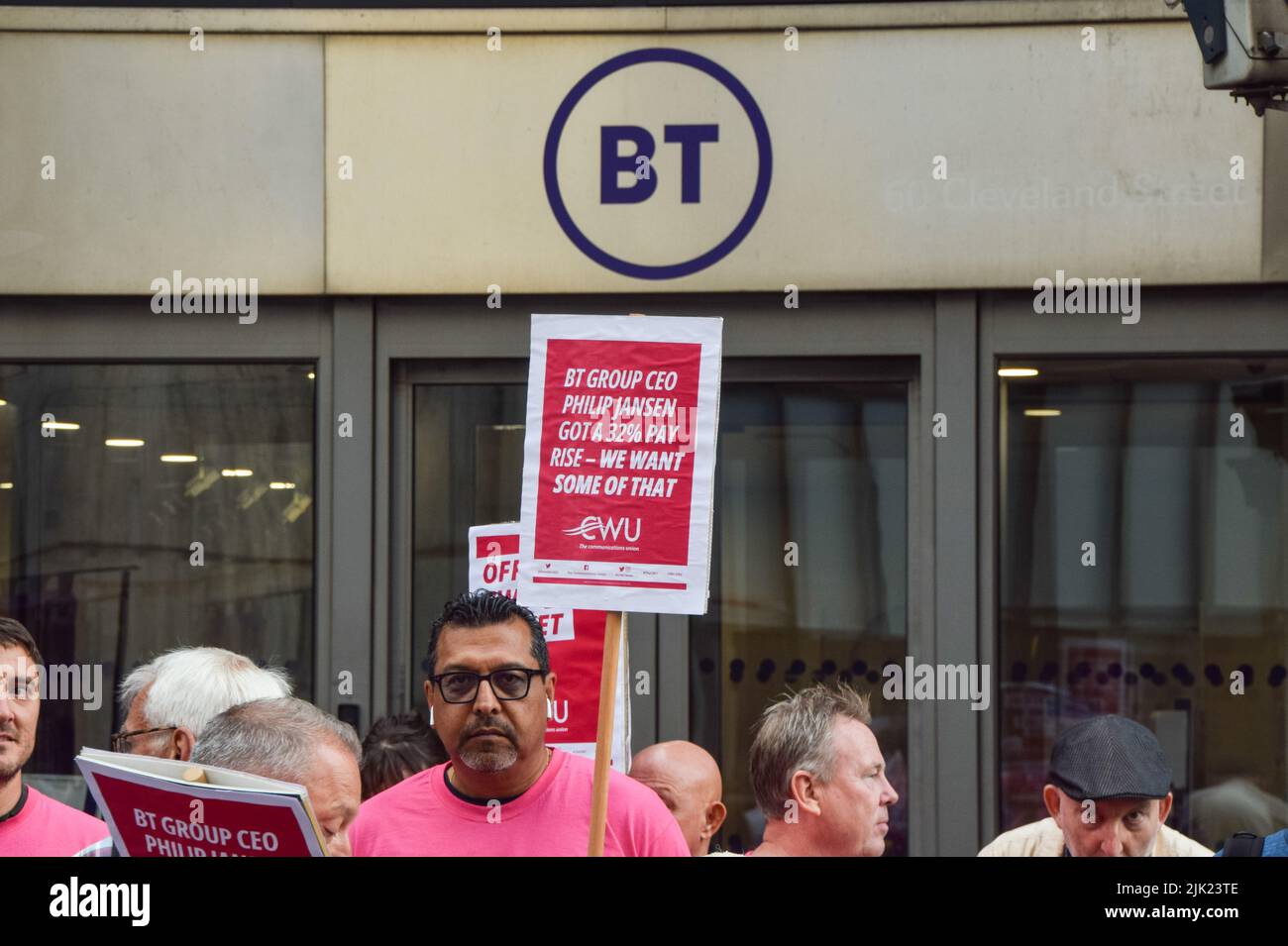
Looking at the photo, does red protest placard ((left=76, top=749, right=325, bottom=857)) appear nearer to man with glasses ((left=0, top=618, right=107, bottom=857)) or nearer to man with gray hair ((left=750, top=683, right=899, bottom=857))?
man with glasses ((left=0, top=618, right=107, bottom=857))

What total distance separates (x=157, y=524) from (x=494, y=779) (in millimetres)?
3623

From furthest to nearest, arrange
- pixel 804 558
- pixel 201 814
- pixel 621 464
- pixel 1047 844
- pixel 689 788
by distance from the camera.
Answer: pixel 804 558, pixel 689 788, pixel 1047 844, pixel 621 464, pixel 201 814

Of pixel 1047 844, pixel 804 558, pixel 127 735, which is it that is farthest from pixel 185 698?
pixel 804 558

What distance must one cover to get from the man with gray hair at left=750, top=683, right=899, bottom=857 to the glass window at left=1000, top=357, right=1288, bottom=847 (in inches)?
105

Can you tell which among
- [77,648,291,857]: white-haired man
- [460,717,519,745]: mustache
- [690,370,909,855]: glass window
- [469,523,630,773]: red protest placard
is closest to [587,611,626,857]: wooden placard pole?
[460,717,519,745]: mustache

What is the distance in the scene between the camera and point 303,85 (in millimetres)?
6684

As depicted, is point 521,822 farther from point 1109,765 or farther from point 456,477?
point 456,477

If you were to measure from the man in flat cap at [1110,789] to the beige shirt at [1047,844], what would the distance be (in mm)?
288

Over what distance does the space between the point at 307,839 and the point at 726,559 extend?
446 cm

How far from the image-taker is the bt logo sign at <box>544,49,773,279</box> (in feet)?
21.5

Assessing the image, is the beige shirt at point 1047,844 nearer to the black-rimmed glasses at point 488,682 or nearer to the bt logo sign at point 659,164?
the black-rimmed glasses at point 488,682

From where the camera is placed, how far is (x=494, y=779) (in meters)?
3.63
